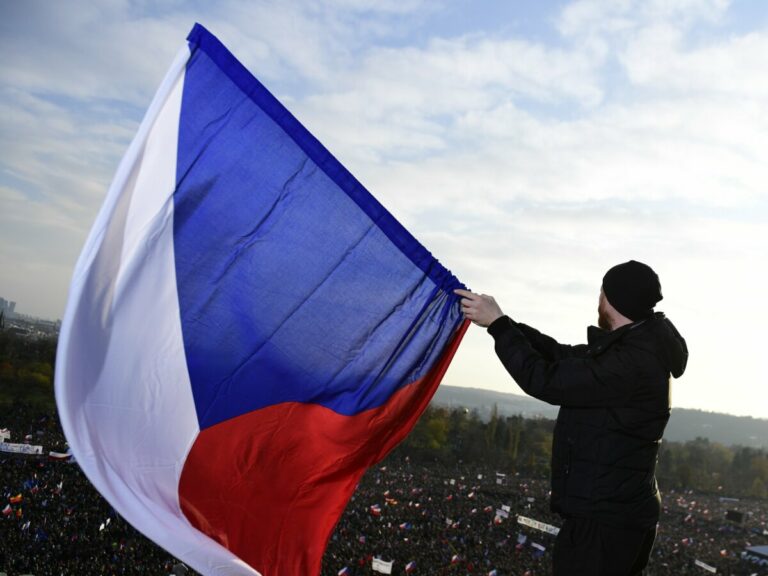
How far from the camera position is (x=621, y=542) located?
2.87 metres

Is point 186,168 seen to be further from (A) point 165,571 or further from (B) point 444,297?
(A) point 165,571

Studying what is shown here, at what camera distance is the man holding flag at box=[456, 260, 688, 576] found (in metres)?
2.85

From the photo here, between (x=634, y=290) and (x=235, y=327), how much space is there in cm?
190

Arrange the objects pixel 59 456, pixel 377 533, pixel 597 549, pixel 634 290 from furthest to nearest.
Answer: pixel 59 456
pixel 377 533
pixel 634 290
pixel 597 549

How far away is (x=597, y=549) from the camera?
112 inches

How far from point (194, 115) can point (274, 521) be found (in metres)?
2.03

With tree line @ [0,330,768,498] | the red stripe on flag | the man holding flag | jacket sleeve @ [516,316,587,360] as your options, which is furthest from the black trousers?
tree line @ [0,330,768,498]

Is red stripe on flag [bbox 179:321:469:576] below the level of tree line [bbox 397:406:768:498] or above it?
above

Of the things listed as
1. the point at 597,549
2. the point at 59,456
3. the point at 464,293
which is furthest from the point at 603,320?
the point at 59,456

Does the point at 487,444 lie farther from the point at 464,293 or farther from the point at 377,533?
the point at 464,293

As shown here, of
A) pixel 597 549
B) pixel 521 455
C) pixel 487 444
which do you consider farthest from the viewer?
pixel 521 455

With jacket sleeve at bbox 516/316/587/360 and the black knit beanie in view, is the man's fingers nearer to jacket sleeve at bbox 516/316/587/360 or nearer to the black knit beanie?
jacket sleeve at bbox 516/316/587/360

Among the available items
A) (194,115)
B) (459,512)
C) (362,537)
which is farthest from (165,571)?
(459,512)

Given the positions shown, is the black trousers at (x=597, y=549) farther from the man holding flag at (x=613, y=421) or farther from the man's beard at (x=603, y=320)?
the man's beard at (x=603, y=320)
